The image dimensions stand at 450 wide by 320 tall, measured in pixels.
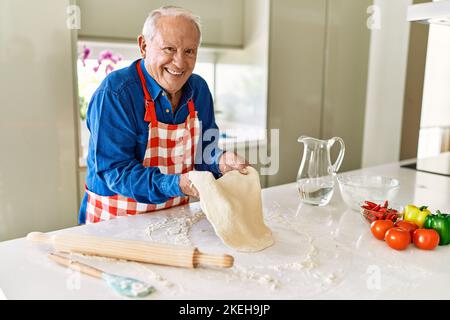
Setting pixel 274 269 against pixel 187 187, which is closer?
pixel 274 269

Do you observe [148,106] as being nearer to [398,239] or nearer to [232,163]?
[232,163]

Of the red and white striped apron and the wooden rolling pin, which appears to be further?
the red and white striped apron

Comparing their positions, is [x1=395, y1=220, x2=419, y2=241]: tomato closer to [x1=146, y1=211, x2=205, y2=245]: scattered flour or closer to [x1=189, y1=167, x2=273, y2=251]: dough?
[x1=189, y1=167, x2=273, y2=251]: dough

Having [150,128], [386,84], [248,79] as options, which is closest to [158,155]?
[150,128]

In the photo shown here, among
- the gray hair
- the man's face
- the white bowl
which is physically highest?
the gray hair

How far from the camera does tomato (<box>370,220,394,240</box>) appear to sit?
3.53 ft

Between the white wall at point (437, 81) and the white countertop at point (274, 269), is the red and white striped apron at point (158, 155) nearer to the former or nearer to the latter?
the white countertop at point (274, 269)

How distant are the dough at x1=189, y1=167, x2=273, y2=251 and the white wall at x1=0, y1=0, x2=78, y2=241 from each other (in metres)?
0.95

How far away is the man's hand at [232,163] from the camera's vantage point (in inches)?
48.8

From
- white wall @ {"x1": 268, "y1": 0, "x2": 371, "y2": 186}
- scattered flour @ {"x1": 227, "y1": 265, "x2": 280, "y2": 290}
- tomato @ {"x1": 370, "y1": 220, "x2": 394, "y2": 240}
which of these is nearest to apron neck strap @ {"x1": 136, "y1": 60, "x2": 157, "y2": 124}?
scattered flour @ {"x1": 227, "y1": 265, "x2": 280, "y2": 290}

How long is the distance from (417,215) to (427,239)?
0.40 feet

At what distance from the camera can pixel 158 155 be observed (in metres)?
1.38
